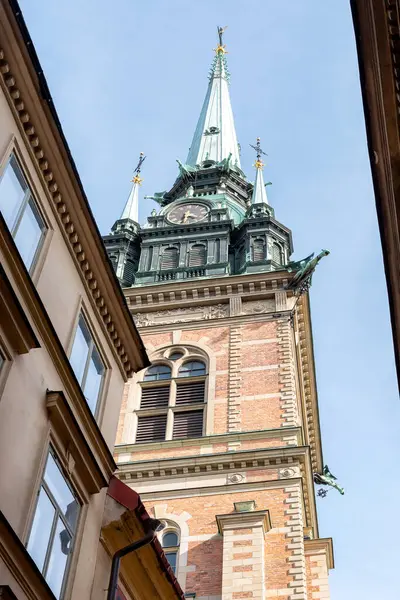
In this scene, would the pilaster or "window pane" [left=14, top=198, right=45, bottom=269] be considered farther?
the pilaster

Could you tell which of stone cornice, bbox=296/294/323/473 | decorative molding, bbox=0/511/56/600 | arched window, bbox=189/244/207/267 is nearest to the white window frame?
decorative molding, bbox=0/511/56/600

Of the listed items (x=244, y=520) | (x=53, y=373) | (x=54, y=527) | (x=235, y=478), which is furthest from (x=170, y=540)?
(x=54, y=527)

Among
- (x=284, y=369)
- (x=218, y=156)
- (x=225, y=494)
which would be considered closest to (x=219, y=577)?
(x=225, y=494)

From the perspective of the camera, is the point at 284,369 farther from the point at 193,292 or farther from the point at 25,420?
the point at 25,420

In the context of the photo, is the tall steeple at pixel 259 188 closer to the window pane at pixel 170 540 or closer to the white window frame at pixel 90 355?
the window pane at pixel 170 540

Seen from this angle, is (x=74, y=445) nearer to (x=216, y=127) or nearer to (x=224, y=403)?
(x=224, y=403)

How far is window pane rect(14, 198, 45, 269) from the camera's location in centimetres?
1261

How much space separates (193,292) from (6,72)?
27.1 m

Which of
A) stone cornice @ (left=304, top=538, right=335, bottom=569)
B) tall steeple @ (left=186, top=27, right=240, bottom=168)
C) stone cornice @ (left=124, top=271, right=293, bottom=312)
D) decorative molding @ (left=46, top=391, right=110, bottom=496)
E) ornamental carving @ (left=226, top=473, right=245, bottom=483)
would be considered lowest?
decorative molding @ (left=46, top=391, right=110, bottom=496)

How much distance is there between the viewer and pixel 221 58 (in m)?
83.8

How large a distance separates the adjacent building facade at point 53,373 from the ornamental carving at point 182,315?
22527mm

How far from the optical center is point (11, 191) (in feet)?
40.8

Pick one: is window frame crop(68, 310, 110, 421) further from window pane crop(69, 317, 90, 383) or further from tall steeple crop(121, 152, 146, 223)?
tall steeple crop(121, 152, 146, 223)

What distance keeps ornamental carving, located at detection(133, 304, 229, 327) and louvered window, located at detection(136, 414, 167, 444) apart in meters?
5.39
